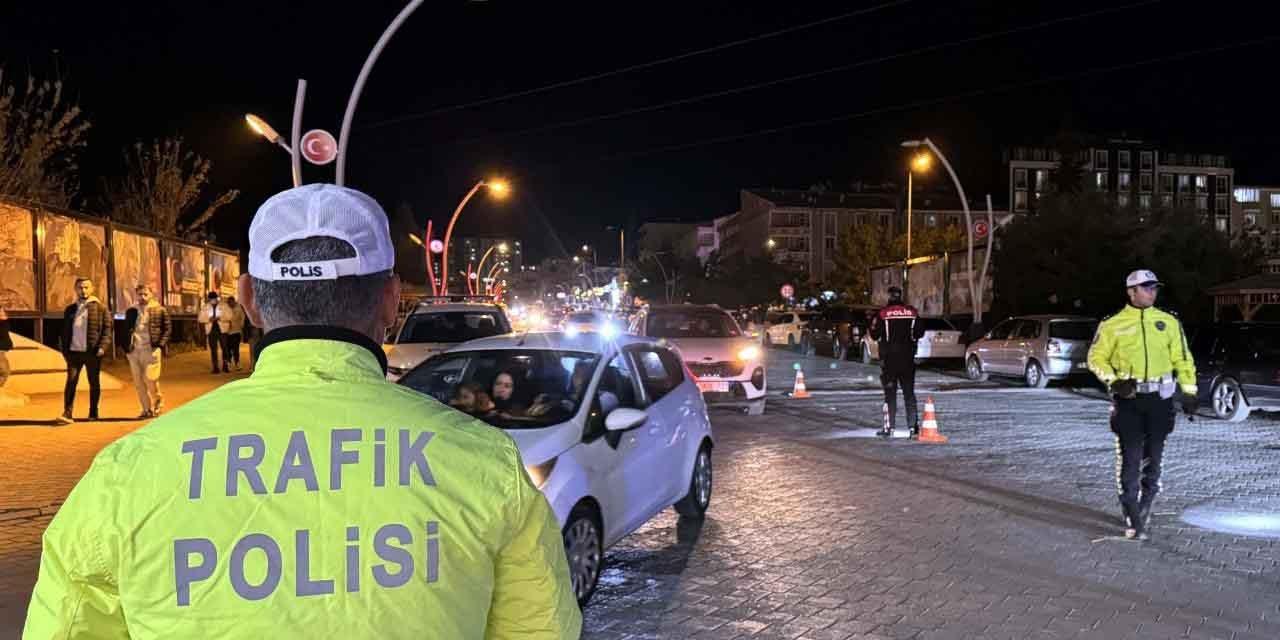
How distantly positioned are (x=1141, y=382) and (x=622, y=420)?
3752mm

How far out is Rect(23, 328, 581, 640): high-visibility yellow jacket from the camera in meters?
1.38

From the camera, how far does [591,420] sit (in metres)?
6.04

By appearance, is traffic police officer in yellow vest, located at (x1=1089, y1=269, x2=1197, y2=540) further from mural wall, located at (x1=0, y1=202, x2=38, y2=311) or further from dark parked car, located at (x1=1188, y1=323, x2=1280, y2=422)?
mural wall, located at (x1=0, y1=202, x2=38, y2=311)

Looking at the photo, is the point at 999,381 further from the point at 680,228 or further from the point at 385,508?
the point at 680,228

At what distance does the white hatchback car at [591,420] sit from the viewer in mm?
5590

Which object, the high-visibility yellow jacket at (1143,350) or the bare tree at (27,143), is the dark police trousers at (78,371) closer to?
the bare tree at (27,143)

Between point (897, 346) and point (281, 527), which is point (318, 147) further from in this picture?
point (281, 527)

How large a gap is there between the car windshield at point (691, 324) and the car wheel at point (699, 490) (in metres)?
7.71

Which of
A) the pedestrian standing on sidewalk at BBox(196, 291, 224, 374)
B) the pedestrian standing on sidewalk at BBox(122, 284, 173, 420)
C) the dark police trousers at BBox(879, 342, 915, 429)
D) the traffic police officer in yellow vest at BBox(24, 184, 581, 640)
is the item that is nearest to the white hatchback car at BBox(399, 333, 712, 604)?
the traffic police officer in yellow vest at BBox(24, 184, 581, 640)

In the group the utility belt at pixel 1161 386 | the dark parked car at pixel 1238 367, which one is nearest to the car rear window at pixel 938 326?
the dark parked car at pixel 1238 367

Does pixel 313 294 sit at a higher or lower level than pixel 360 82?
lower

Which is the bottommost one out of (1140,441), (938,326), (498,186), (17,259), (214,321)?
(1140,441)

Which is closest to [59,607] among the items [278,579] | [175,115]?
[278,579]

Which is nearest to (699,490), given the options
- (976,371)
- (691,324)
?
(691,324)
